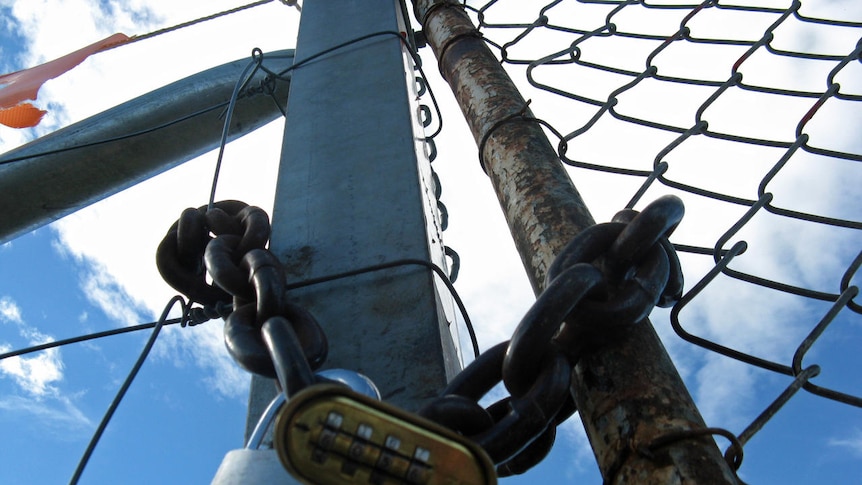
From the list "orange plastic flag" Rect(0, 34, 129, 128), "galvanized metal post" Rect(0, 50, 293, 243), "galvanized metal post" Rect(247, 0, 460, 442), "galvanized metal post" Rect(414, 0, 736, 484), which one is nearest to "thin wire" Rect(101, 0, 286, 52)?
"orange plastic flag" Rect(0, 34, 129, 128)

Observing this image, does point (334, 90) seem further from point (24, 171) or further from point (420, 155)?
point (24, 171)

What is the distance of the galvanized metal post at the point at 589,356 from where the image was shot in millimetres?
598

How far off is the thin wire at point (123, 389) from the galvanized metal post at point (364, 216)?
0.18m

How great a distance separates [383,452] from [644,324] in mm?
335

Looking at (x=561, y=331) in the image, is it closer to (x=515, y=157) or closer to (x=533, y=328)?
(x=533, y=328)

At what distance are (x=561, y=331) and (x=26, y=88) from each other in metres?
2.55

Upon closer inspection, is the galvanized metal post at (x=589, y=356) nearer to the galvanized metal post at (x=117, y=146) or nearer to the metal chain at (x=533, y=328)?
the metal chain at (x=533, y=328)

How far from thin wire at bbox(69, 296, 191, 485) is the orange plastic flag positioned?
73.4 inches

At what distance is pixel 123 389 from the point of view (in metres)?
0.98

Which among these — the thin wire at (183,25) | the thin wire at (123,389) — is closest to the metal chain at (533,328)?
the thin wire at (123,389)

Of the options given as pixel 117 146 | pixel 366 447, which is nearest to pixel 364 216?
pixel 366 447

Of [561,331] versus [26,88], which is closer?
[561,331]

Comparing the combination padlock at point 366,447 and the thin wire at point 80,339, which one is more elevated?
the combination padlock at point 366,447

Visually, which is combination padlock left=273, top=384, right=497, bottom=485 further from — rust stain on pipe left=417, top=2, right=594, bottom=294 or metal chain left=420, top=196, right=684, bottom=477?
rust stain on pipe left=417, top=2, right=594, bottom=294
